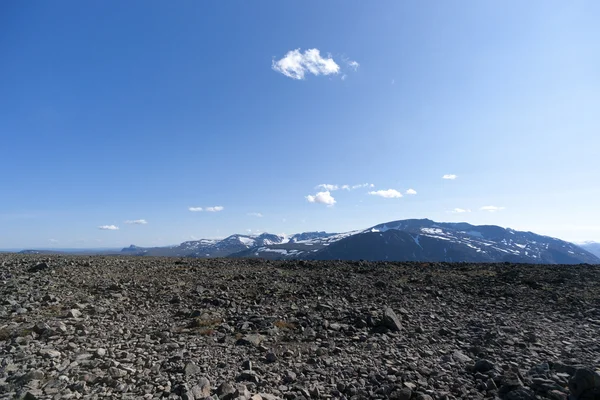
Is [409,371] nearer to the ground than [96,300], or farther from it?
nearer to the ground

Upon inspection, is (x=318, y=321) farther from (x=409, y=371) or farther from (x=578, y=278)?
(x=578, y=278)

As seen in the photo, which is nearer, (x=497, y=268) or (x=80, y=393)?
(x=80, y=393)

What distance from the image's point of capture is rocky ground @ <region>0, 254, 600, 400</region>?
819cm

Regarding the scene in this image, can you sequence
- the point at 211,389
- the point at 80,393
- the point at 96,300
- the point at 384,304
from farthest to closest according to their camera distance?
the point at 384,304
the point at 96,300
the point at 211,389
the point at 80,393

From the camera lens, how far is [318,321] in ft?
43.9

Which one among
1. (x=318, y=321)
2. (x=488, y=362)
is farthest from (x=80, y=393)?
(x=488, y=362)

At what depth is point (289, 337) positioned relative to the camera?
1177 centimetres

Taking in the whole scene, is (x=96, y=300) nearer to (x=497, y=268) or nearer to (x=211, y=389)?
(x=211, y=389)

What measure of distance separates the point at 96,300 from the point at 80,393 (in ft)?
28.8

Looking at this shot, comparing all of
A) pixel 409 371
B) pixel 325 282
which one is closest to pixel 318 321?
pixel 409 371

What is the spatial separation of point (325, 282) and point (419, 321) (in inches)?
315

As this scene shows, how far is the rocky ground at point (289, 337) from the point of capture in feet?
26.9

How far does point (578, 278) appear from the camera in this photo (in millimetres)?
22656

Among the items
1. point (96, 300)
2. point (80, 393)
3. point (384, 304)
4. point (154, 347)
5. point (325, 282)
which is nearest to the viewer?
point (80, 393)
